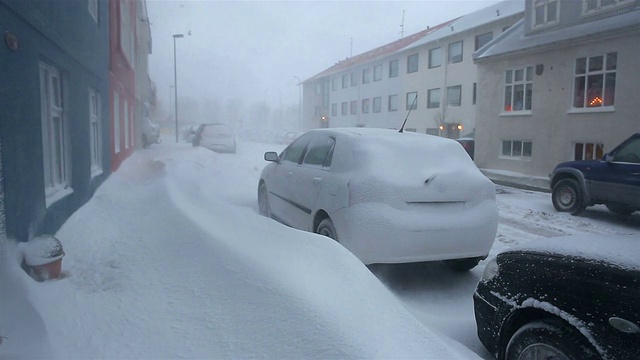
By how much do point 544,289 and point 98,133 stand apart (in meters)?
8.43

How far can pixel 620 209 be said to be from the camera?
333 inches

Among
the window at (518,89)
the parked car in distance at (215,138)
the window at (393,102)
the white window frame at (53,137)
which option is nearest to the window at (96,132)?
the white window frame at (53,137)

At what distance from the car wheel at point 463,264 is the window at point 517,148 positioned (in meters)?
12.6

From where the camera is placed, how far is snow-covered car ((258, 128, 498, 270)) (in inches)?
159

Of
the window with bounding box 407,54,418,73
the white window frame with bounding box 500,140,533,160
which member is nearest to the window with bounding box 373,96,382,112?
the window with bounding box 407,54,418,73

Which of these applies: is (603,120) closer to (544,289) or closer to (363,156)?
(363,156)

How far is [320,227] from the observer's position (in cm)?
467

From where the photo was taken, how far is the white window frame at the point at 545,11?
49.3 feet

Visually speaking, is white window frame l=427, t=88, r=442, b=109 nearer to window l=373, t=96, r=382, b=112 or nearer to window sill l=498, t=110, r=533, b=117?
window l=373, t=96, r=382, b=112

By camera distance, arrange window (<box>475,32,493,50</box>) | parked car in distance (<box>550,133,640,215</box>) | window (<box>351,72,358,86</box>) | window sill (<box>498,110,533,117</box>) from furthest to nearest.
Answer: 1. window (<box>351,72,358,86</box>)
2. window (<box>475,32,493,50</box>)
3. window sill (<box>498,110,533,117</box>)
4. parked car in distance (<box>550,133,640,215</box>)

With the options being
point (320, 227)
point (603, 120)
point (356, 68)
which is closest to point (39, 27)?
point (320, 227)

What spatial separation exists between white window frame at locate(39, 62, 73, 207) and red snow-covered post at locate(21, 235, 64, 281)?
1450mm

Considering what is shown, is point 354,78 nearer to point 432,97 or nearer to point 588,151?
point 432,97

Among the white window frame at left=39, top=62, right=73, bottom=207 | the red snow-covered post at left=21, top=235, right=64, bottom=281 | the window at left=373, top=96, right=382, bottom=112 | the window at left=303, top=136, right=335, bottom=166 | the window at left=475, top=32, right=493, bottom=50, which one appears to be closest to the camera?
the red snow-covered post at left=21, top=235, right=64, bottom=281
